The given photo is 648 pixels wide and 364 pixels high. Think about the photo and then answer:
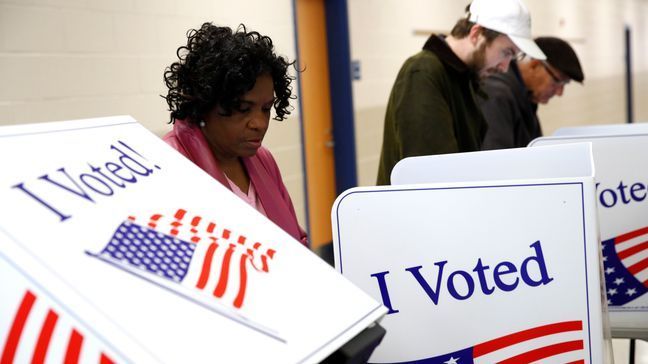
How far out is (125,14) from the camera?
263 centimetres

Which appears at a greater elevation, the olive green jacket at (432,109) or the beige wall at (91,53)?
the beige wall at (91,53)

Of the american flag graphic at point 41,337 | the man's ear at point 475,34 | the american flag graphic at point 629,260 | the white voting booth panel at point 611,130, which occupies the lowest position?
the american flag graphic at point 629,260

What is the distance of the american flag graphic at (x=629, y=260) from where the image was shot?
1766mm

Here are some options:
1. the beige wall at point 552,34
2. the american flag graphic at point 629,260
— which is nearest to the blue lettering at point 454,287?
the american flag graphic at point 629,260

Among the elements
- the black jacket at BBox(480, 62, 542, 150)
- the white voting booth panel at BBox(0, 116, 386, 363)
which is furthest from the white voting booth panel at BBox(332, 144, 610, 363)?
the black jacket at BBox(480, 62, 542, 150)

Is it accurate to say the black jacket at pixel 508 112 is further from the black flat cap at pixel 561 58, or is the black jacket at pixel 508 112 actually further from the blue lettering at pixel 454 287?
the blue lettering at pixel 454 287

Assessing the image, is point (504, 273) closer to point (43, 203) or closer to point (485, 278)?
point (485, 278)

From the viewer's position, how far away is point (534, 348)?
113 centimetres

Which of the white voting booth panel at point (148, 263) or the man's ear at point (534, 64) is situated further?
the man's ear at point (534, 64)

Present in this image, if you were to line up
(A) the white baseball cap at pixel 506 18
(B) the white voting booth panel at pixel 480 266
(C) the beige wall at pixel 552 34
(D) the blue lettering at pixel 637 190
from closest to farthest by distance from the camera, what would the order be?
(B) the white voting booth panel at pixel 480 266
(D) the blue lettering at pixel 637 190
(A) the white baseball cap at pixel 506 18
(C) the beige wall at pixel 552 34

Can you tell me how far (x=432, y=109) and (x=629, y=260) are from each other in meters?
0.63

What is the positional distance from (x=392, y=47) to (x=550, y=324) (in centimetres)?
357

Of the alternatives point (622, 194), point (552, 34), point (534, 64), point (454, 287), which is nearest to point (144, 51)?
point (534, 64)

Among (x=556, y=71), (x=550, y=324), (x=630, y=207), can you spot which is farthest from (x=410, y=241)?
(x=556, y=71)
